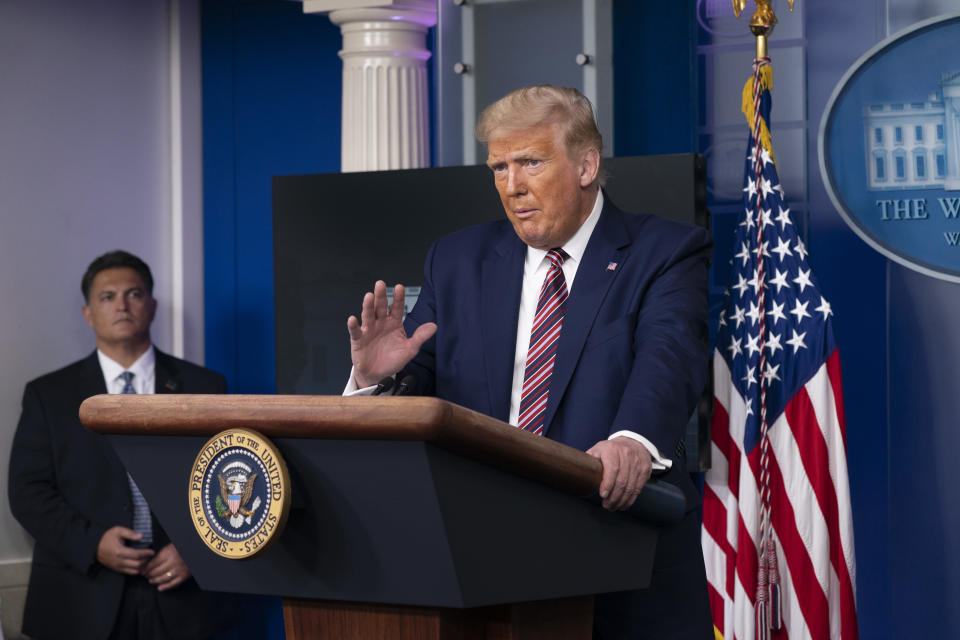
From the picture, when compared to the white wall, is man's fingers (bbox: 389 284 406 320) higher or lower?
lower

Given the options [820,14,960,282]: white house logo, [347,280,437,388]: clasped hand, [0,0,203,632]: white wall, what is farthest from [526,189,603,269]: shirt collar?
[0,0,203,632]: white wall

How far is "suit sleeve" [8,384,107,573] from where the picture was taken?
4.15m

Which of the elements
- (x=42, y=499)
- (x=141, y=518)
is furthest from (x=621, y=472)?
(x=42, y=499)

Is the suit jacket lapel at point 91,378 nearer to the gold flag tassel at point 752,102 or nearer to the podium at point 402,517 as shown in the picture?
the gold flag tassel at point 752,102

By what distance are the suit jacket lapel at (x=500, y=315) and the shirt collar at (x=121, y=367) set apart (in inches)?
110

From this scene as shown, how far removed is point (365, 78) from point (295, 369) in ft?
3.54

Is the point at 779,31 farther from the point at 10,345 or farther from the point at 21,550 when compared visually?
the point at 21,550

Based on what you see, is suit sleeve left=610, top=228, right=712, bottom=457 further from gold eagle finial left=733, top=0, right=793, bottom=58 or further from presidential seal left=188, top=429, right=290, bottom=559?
gold eagle finial left=733, top=0, right=793, bottom=58

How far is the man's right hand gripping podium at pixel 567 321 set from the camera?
178 centimetres

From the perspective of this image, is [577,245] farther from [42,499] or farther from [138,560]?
[42,499]

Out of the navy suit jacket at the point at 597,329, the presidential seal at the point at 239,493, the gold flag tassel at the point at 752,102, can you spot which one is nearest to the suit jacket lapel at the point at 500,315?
the navy suit jacket at the point at 597,329

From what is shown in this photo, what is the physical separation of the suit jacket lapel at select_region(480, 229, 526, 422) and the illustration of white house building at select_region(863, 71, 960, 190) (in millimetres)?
1933

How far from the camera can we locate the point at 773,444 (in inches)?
131

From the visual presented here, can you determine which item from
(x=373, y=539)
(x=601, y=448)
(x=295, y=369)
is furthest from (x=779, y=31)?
(x=373, y=539)
